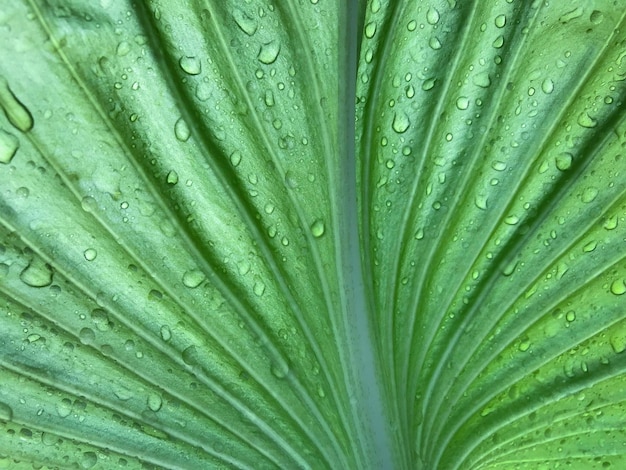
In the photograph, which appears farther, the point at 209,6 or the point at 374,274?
the point at 374,274

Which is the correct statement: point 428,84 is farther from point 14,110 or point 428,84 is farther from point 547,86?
point 14,110

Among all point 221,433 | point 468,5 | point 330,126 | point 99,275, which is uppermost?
point 468,5

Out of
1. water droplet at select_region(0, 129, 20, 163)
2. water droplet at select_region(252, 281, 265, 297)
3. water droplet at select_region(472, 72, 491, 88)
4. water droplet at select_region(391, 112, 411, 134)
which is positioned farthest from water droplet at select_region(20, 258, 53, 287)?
water droplet at select_region(472, 72, 491, 88)

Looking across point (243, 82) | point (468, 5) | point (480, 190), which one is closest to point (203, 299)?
point (243, 82)

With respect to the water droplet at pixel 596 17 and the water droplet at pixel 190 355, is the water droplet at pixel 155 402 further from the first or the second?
the water droplet at pixel 596 17

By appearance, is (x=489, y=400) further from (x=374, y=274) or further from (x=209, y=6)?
(x=209, y=6)

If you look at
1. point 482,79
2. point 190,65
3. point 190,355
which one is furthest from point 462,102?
point 190,355

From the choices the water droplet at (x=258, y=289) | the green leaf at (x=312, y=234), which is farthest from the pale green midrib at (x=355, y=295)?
the water droplet at (x=258, y=289)
